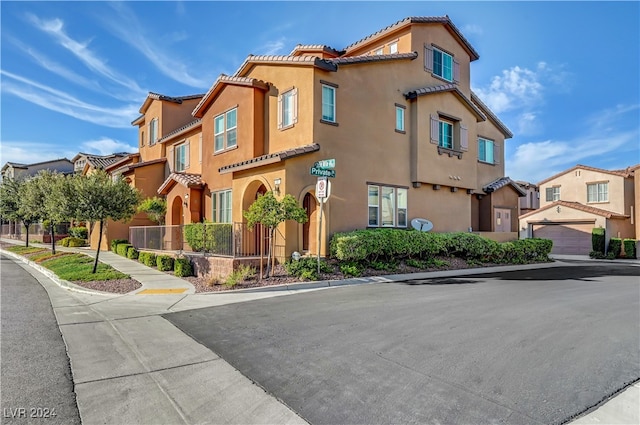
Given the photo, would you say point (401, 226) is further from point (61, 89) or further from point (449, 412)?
point (61, 89)

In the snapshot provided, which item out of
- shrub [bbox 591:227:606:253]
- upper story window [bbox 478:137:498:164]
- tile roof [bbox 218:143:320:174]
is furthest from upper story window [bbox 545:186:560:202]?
tile roof [bbox 218:143:320:174]

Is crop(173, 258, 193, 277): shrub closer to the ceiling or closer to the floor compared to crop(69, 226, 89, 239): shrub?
closer to the floor

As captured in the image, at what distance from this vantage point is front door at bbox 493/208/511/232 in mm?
23142

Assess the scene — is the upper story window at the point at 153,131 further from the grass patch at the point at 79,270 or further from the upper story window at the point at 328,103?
the upper story window at the point at 328,103

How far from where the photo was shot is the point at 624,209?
29.4 m

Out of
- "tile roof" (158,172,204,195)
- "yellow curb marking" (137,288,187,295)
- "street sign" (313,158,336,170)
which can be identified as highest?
"tile roof" (158,172,204,195)

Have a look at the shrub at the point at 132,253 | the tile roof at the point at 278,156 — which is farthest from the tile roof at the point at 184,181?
the tile roof at the point at 278,156

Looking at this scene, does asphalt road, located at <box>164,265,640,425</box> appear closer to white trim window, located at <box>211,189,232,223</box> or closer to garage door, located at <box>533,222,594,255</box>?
white trim window, located at <box>211,189,232,223</box>

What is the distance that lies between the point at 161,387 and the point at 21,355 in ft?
9.22

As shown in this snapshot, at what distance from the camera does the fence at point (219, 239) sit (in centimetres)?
1316

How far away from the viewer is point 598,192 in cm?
3161

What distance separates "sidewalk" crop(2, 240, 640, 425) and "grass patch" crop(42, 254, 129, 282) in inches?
A: 170

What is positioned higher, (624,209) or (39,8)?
(39,8)

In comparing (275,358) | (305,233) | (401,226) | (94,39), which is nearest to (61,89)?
(94,39)
